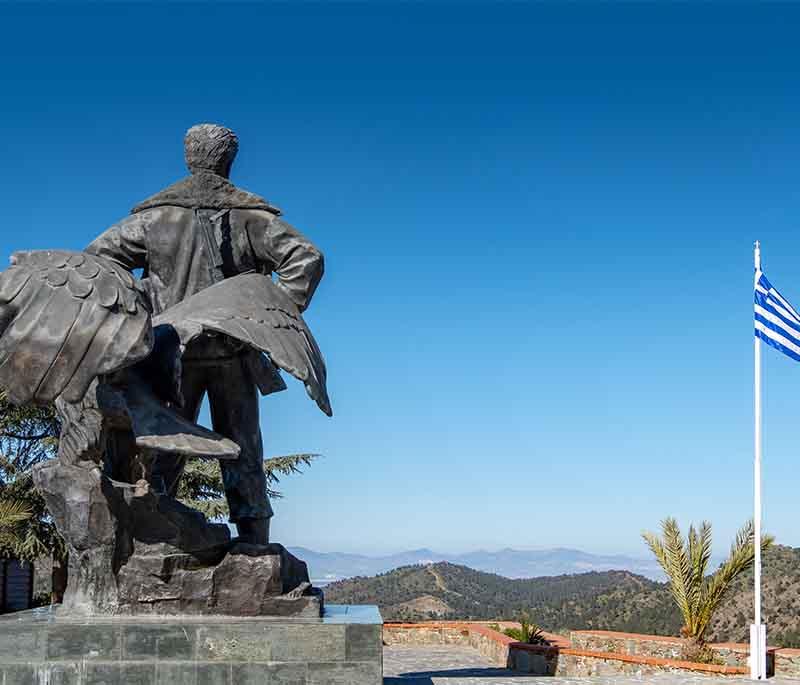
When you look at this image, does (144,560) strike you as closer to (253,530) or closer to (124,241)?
(253,530)

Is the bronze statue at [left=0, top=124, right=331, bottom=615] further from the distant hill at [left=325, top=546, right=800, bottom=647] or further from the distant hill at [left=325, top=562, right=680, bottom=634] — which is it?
the distant hill at [left=325, top=562, right=680, bottom=634]

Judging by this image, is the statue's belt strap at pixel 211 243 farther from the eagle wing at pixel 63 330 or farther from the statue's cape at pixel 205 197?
the eagle wing at pixel 63 330

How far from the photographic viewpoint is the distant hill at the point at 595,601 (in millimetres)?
21891

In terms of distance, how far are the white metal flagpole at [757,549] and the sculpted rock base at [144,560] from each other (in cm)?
758

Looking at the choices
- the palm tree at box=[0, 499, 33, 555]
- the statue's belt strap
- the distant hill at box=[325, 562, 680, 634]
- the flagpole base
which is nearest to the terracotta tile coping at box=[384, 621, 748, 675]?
the flagpole base

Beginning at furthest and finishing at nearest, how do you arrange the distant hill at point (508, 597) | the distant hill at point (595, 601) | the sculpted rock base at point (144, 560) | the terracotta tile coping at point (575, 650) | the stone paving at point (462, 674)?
the distant hill at point (508, 597) < the distant hill at point (595, 601) < the terracotta tile coping at point (575, 650) < the stone paving at point (462, 674) < the sculpted rock base at point (144, 560)

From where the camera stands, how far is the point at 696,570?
556 inches

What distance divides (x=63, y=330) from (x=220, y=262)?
1390mm

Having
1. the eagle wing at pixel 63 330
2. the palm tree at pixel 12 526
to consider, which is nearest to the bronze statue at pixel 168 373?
the eagle wing at pixel 63 330

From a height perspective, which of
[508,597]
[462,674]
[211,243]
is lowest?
[508,597]

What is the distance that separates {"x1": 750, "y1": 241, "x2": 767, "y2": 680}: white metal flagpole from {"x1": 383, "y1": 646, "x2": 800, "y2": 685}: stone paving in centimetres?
28

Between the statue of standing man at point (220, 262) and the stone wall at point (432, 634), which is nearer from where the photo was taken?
the statue of standing man at point (220, 262)

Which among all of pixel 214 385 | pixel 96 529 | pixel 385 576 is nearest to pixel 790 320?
pixel 214 385

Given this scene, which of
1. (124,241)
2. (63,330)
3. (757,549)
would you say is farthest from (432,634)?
(63,330)
